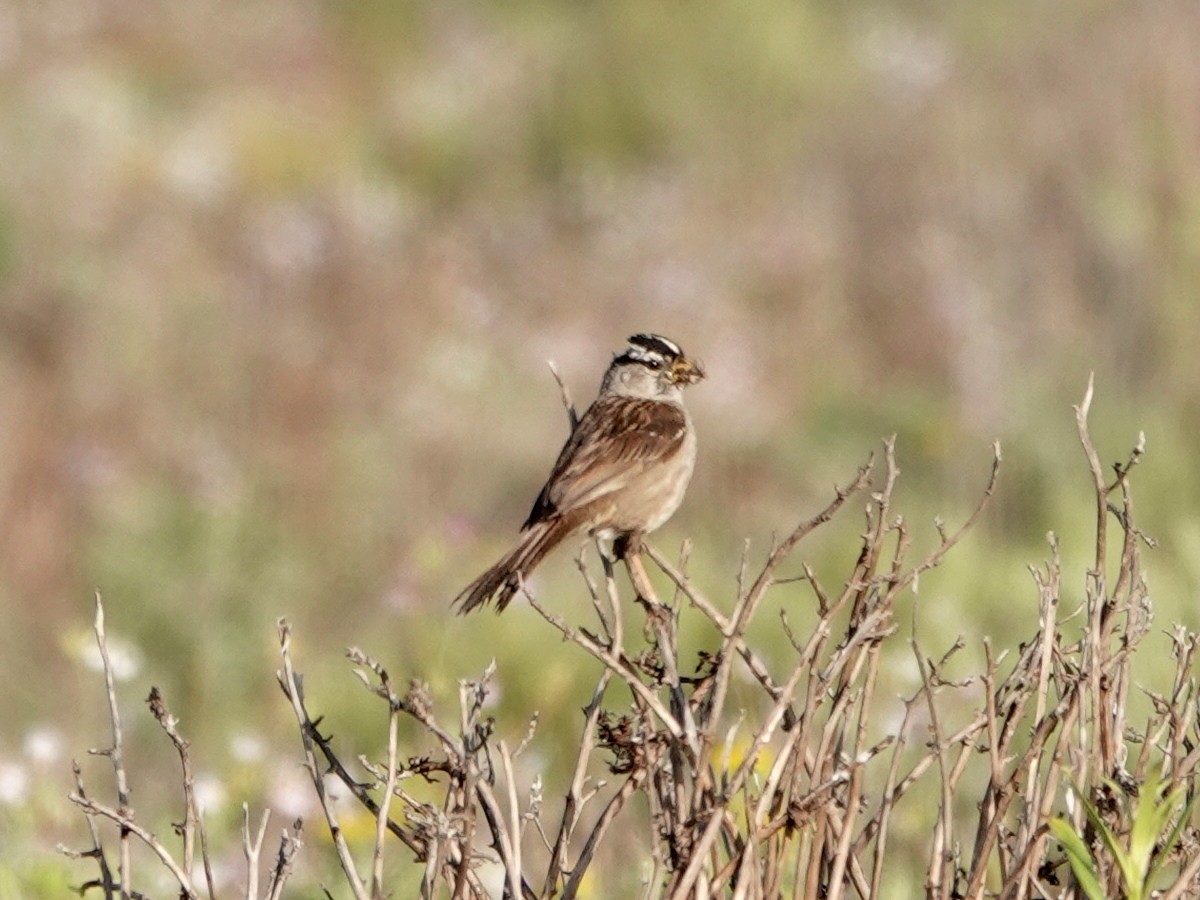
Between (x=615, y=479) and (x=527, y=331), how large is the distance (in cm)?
790

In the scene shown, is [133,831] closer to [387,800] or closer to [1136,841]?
[387,800]

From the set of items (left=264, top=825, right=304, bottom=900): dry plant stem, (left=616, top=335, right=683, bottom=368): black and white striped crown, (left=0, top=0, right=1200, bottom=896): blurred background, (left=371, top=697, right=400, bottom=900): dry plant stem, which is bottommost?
(left=264, top=825, right=304, bottom=900): dry plant stem

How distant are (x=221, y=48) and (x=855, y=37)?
595cm

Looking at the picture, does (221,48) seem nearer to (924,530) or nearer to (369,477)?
(369,477)

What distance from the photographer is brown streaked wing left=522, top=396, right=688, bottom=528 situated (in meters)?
4.59

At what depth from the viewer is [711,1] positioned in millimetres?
16891

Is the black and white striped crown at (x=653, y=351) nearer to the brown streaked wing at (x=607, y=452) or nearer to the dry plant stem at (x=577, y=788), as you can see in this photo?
the brown streaked wing at (x=607, y=452)

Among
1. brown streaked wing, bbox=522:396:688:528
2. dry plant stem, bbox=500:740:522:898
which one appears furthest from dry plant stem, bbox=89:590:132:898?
brown streaked wing, bbox=522:396:688:528

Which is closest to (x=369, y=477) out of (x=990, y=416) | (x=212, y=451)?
(x=212, y=451)

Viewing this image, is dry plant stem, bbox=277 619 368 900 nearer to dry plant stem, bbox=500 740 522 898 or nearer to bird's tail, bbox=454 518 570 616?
dry plant stem, bbox=500 740 522 898

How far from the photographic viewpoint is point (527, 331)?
12414 millimetres

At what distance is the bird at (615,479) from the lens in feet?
14.9

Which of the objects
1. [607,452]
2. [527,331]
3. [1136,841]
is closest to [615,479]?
[607,452]

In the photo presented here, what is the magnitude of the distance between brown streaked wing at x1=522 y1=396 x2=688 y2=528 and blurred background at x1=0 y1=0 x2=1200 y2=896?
80cm
